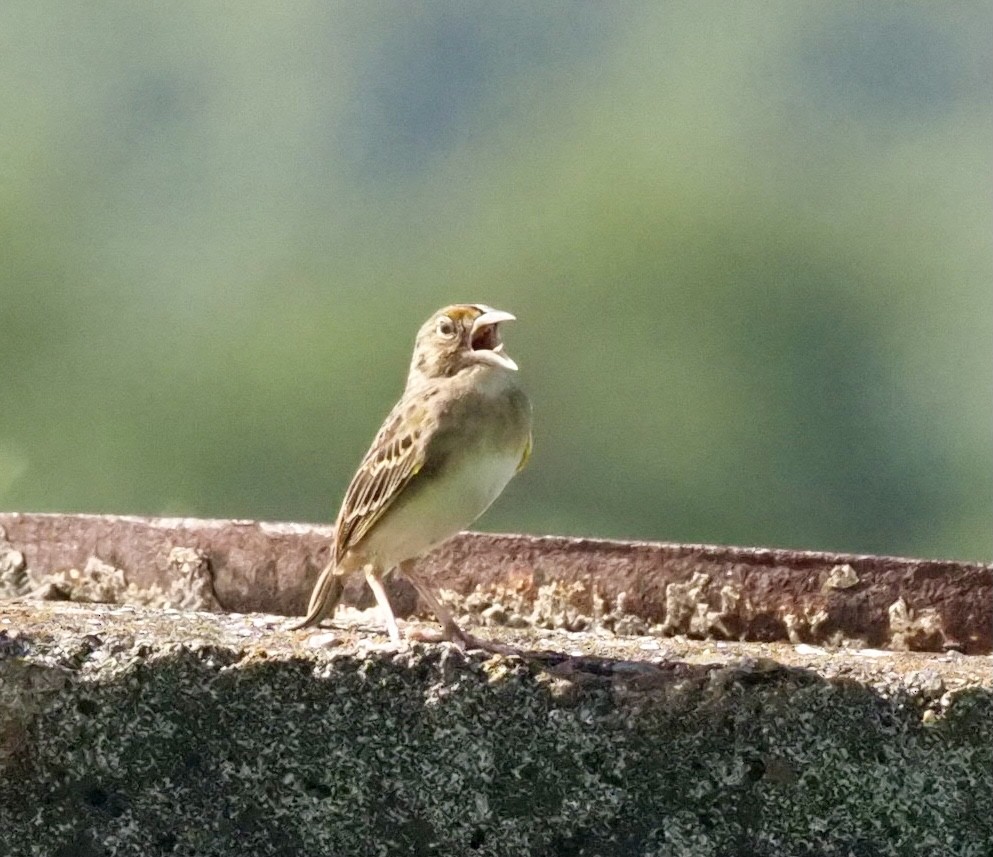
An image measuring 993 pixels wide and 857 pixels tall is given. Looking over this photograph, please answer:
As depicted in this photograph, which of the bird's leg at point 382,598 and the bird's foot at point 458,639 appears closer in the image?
the bird's foot at point 458,639

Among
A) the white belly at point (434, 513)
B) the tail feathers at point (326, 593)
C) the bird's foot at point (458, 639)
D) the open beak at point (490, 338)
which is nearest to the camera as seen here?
the bird's foot at point (458, 639)

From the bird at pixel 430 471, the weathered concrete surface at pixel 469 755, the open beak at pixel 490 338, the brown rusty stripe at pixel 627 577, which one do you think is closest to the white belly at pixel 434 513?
the bird at pixel 430 471

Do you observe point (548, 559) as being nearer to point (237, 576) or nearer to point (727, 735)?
point (237, 576)

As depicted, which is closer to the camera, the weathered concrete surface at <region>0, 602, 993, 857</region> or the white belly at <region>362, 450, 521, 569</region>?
the weathered concrete surface at <region>0, 602, 993, 857</region>

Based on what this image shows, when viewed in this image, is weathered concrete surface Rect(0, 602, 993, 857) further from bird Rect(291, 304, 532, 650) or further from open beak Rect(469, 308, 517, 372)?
open beak Rect(469, 308, 517, 372)

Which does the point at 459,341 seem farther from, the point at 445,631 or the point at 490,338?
the point at 445,631

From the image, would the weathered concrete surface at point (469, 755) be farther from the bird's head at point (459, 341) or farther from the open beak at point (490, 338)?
the bird's head at point (459, 341)

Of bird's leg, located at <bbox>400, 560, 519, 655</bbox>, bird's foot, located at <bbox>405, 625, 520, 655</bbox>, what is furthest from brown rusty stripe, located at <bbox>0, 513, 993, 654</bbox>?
bird's foot, located at <bbox>405, 625, 520, 655</bbox>
